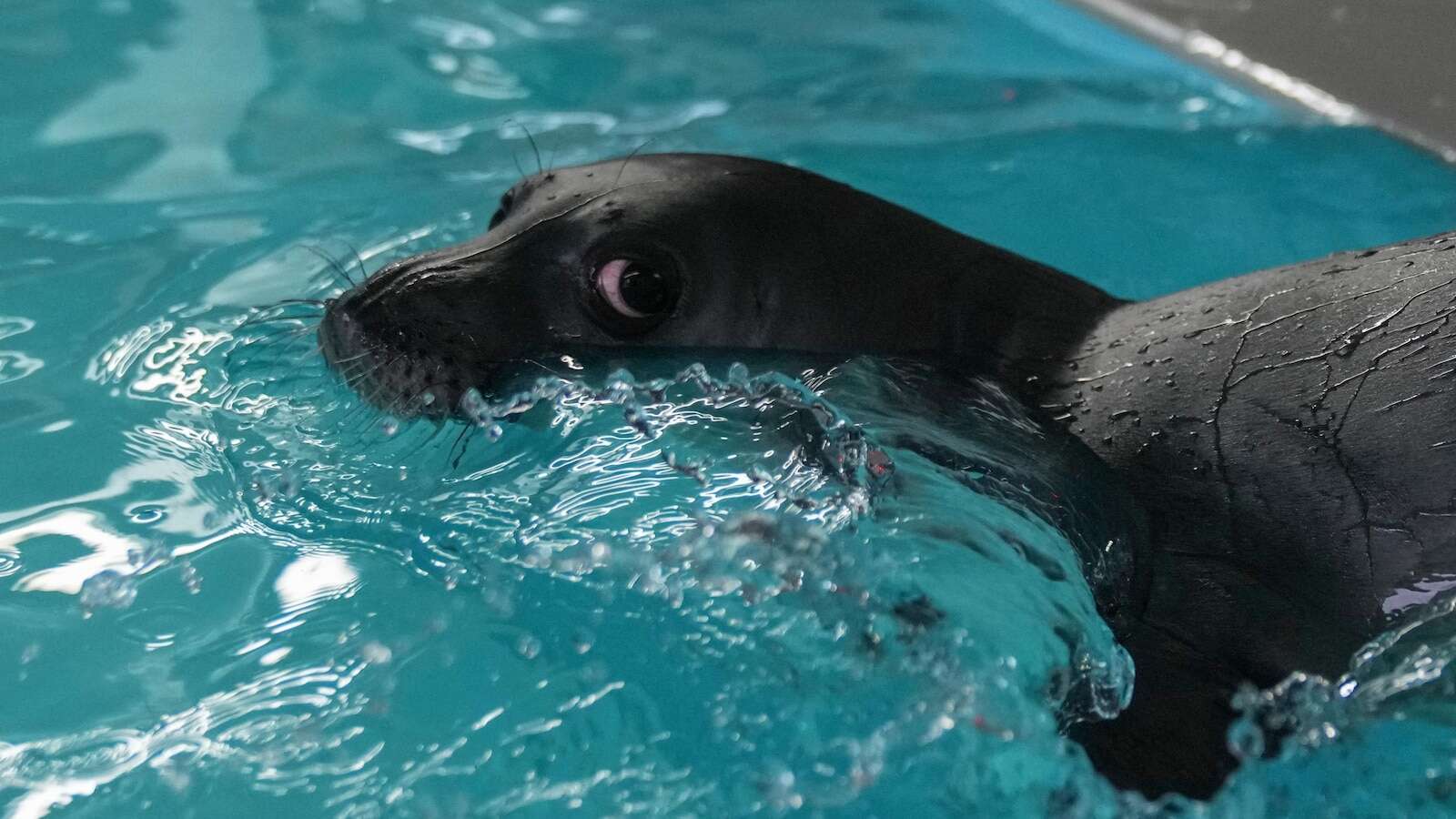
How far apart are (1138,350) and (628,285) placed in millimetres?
956

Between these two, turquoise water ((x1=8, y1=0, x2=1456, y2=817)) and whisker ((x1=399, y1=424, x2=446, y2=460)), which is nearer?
turquoise water ((x1=8, y1=0, x2=1456, y2=817))

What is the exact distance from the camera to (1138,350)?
275 centimetres

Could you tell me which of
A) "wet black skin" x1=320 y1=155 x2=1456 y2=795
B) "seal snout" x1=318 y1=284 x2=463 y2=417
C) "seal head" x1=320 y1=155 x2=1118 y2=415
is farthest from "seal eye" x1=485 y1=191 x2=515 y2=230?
"seal snout" x1=318 y1=284 x2=463 y2=417

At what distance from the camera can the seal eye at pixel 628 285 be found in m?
2.67

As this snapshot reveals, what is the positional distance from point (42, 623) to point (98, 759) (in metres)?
0.40

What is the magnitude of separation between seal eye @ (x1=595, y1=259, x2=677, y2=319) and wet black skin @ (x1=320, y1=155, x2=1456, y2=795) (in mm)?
13

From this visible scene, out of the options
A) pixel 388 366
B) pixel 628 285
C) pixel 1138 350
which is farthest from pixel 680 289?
pixel 1138 350

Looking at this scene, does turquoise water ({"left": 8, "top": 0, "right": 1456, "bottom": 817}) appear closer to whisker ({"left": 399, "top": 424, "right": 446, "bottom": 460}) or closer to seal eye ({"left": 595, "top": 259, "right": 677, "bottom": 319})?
whisker ({"left": 399, "top": 424, "right": 446, "bottom": 460})

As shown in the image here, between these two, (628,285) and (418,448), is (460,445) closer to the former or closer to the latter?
(418,448)

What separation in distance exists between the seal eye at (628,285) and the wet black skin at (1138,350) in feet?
0.04

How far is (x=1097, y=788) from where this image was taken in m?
2.29

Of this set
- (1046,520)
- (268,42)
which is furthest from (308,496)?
(268,42)

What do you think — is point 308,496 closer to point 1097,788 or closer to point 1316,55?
point 1097,788

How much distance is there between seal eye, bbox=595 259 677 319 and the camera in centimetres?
267
